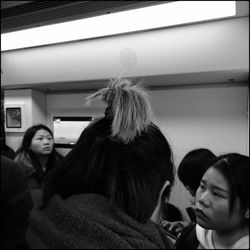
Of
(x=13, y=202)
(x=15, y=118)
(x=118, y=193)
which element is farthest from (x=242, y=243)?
(x=15, y=118)

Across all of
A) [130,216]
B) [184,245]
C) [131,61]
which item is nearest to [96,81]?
[131,61]

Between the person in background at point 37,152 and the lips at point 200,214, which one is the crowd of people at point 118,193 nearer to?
the lips at point 200,214

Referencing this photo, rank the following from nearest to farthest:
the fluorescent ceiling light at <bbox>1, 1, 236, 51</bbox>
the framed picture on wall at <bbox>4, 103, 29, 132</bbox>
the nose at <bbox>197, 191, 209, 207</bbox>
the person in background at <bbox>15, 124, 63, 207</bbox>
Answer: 1. the nose at <bbox>197, 191, 209, 207</bbox>
2. the fluorescent ceiling light at <bbox>1, 1, 236, 51</bbox>
3. the person in background at <bbox>15, 124, 63, 207</bbox>
4. the framed picture on wall at <bbox>4, 103, 29, 132</bbox>

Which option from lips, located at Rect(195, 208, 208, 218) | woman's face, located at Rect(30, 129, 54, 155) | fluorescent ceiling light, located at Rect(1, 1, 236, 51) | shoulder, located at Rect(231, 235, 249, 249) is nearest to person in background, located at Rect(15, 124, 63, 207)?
woman's face, located at Rect(30, 129, 54, 155)

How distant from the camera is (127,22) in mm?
2225

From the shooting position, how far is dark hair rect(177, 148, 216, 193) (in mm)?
1704

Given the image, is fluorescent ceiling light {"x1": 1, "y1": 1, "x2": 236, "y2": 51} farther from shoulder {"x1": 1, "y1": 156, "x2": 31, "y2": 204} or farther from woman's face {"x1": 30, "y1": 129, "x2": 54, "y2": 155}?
shoulder {"x1": 1, "y1": 156, "x2": 31, "y2": 204}

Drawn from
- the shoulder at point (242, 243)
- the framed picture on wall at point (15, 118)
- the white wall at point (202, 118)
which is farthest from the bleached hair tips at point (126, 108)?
the framed picture on wall at point (15, 118)

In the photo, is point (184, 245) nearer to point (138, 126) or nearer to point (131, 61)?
point (138, 126)

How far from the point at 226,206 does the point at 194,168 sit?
77 cm

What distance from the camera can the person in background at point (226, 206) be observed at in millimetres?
964

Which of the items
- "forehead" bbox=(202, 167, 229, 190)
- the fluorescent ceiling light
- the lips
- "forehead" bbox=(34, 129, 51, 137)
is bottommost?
the lips

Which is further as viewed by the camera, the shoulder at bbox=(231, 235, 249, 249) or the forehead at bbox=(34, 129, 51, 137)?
the forehead at bbox=(34, 129, 51, 137)

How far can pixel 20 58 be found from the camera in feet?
9.78
